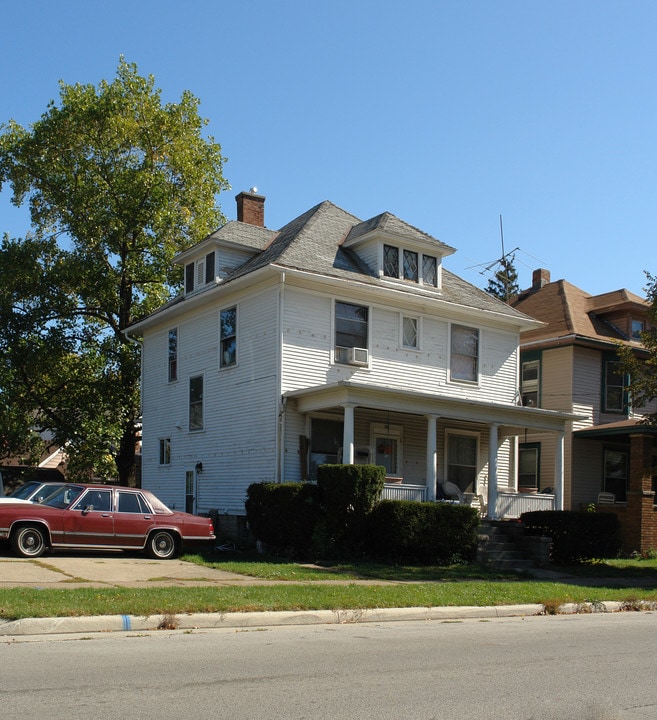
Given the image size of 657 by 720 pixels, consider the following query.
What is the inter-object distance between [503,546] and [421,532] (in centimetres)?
297

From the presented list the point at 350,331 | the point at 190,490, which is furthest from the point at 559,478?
the point at 190,490

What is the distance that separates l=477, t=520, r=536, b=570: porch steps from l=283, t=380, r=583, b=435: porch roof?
9.28 ft

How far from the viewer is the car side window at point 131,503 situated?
694 inches

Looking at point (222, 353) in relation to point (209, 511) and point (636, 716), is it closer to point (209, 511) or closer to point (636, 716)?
point (209, 511)

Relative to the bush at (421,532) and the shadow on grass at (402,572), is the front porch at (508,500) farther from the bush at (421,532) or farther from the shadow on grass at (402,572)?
the shadow on grass at (402,572)

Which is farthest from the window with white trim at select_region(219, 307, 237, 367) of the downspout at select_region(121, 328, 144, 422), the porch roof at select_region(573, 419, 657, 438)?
the porch roof at select_region(573, 419, 657, 438)

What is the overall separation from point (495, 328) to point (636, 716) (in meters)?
20.2

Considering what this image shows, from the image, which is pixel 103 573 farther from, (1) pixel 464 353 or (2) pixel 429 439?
(1) pixel 464 353

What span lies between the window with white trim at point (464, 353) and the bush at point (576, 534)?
5.28 metres

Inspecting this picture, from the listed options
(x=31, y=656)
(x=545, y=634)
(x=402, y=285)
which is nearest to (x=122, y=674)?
(x=31, y=656)

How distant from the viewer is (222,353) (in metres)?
24.2

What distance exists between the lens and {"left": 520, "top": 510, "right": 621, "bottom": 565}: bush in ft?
69.1

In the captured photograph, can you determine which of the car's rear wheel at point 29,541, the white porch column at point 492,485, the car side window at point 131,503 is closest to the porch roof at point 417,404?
the white porch column at point 492,485

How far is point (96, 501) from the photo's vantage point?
17.3 meters
